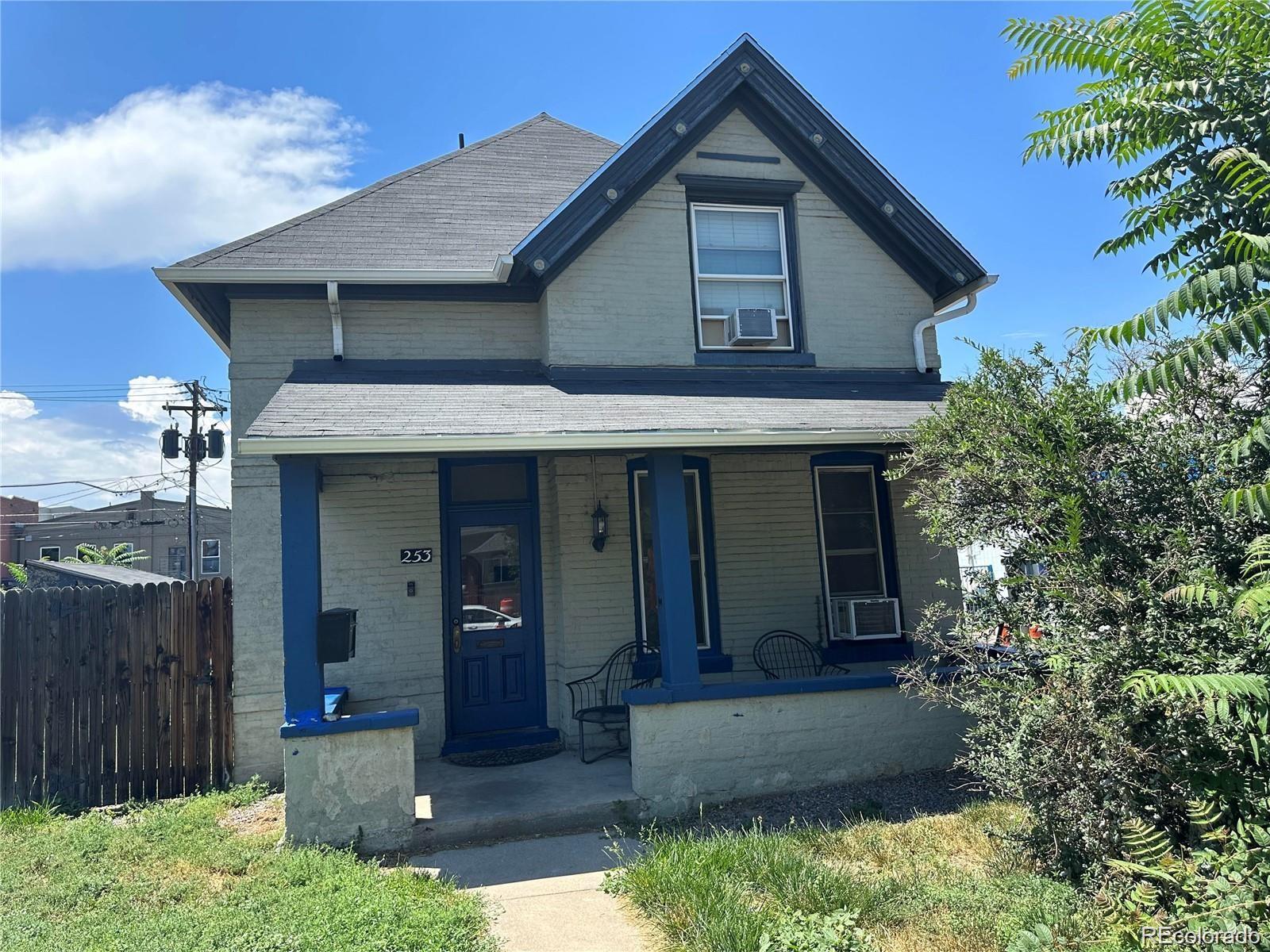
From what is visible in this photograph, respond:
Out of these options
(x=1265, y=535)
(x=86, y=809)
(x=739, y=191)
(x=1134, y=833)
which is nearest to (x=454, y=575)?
(x=86, y=809)

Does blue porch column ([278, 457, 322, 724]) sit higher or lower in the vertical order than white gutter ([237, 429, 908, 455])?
lower

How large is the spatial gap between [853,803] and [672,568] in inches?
93.1

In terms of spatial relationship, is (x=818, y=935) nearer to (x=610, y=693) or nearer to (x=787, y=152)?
(x=610, y=693)

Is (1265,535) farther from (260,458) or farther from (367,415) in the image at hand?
(260,458)

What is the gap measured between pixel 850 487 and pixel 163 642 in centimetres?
730

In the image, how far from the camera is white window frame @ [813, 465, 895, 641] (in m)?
8.75

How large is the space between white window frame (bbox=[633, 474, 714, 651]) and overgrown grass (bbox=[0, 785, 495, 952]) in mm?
3706

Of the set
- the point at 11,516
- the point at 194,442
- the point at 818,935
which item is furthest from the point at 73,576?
the point at 11,516

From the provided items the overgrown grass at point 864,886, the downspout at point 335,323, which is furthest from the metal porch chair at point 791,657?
the downspout at point 335,323

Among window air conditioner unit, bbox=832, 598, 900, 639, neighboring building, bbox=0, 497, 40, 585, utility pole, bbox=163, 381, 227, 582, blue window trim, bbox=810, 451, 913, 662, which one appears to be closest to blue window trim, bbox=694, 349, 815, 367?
blue window trim, bbox=810, 451, 913, 662

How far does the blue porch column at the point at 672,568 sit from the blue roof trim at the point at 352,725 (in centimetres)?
212

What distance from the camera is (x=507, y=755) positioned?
7.92m

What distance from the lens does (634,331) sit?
8.69 m

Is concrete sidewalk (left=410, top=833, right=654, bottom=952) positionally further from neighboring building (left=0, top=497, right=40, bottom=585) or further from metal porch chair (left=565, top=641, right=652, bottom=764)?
neighboring building (left=0, top=497, right=40, bottom=585)
